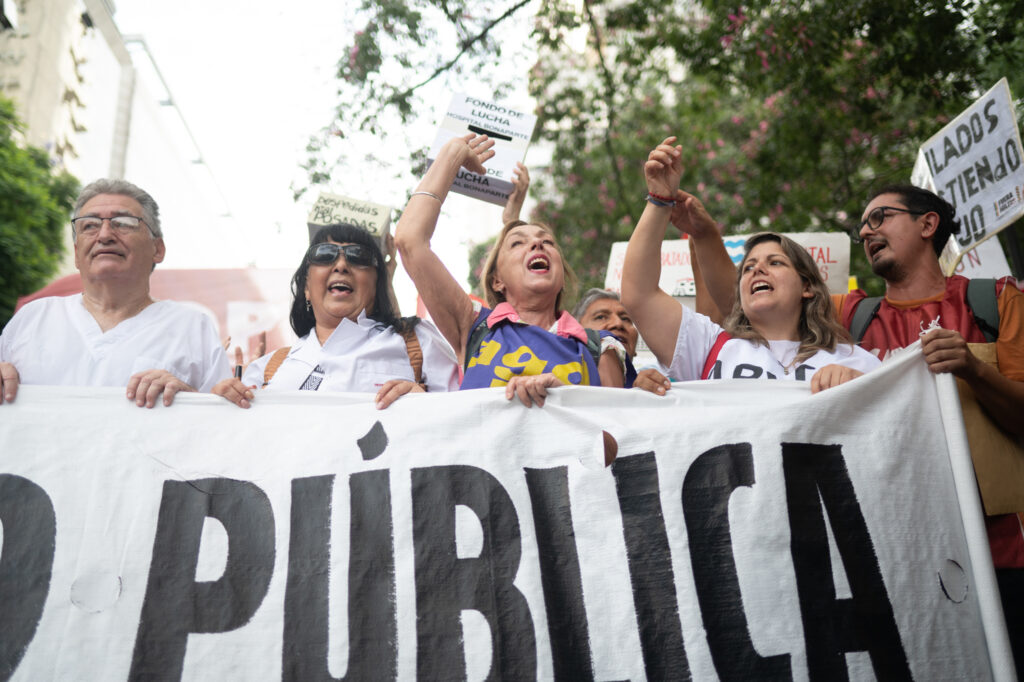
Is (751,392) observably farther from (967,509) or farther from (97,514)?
(97,514)

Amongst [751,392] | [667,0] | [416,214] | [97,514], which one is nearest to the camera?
[97,514]

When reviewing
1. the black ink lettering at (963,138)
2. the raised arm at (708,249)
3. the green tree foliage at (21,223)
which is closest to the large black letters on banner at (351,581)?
the raised arm at (708,249)

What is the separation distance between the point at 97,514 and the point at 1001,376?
261 centimetres

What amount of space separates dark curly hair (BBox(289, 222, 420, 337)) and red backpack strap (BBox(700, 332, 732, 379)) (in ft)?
3.49

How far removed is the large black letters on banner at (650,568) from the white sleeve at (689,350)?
0.71 metres

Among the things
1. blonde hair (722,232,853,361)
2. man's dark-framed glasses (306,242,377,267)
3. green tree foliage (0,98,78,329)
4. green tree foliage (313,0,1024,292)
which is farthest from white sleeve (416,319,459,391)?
green tree foliage (0,98,78,329)

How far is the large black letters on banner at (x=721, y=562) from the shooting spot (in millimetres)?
2252

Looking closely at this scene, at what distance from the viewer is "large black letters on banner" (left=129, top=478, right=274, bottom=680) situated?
2.31m

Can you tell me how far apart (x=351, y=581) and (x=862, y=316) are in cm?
213

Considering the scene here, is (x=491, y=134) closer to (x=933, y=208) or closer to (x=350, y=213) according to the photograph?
(x=350, y=213)

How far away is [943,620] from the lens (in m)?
2.36

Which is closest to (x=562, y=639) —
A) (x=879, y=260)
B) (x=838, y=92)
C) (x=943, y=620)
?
(x=943, y=620)

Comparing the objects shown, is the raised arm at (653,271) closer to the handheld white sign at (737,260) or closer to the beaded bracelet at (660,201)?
the beaded bracelet at (660,201)

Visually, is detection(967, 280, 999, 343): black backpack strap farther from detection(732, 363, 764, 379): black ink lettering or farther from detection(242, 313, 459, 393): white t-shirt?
detection(242, 313, 459, 393): white t-shirt
